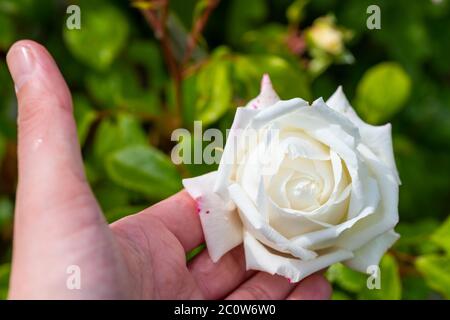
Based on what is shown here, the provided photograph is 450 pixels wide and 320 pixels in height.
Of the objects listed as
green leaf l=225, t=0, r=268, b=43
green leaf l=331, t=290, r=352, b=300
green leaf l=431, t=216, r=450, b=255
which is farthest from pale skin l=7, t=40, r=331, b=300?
green leaf l=225, t=0, r=268, b=43

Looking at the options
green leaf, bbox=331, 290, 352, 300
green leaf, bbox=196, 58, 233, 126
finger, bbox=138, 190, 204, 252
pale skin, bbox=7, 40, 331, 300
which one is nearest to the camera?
pale skin, bbox=7, 40, 331, 300

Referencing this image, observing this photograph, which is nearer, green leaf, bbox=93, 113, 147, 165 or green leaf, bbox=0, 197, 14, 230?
green leaf, bbox=93, 113, 147, 165

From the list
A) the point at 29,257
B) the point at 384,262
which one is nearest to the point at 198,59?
the point at 384,262

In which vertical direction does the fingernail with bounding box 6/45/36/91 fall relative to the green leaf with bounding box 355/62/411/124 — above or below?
above

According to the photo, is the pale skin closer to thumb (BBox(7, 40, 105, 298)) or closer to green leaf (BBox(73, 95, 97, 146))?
thumb (BBox(7, 40, 105, 298))

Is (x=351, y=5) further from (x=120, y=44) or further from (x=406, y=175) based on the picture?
(x=120, y=44)

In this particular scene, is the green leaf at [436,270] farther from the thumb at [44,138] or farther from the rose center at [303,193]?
the thumb at [44,138]
